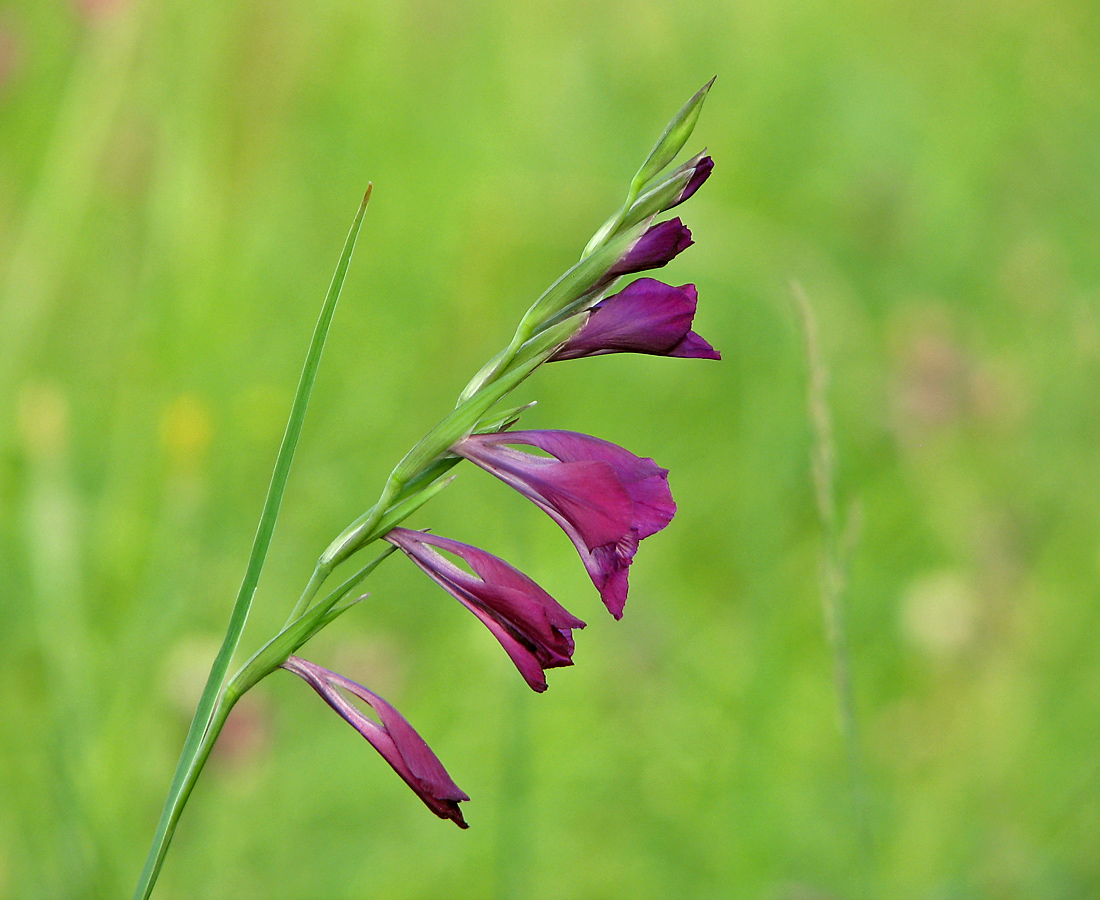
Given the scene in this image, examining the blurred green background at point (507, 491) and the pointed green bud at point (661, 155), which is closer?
the pointed green bud at point (661, 155)

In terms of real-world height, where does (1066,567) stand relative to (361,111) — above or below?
below

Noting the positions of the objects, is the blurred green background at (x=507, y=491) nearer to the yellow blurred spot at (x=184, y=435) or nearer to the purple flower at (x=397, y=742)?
the yellow blurred spot at (x=184, y=435)

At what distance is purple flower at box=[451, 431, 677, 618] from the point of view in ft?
2.22

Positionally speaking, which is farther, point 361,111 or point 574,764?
point 361,111

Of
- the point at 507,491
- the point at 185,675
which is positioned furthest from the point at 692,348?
the point at 507,491

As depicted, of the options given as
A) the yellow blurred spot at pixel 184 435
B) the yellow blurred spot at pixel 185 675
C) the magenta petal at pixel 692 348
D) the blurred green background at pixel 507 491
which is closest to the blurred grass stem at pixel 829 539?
the blurred green background at pixel 507 491

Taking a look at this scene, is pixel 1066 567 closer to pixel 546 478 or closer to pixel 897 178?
pixel 897 178

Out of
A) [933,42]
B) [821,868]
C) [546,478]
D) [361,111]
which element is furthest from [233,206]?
[933,42]

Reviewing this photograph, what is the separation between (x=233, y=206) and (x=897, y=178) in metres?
2.56

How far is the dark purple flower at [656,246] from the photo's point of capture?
0.67 m

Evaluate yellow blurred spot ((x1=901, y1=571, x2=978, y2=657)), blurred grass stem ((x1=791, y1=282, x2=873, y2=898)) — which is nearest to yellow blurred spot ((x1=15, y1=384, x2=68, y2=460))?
blurred grass stem ((x1=791, y1=282, x2=873, y2=898))

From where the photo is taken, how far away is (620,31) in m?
5.70

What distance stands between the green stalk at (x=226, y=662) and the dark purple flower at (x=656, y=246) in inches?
6.5

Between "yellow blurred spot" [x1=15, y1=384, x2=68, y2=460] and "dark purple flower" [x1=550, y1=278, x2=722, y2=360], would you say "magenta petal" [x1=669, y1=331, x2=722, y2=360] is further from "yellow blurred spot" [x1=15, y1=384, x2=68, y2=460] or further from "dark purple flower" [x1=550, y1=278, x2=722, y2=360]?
"yellow blurred spot" [x1=15, y1=384, x2=68, y2=460]
